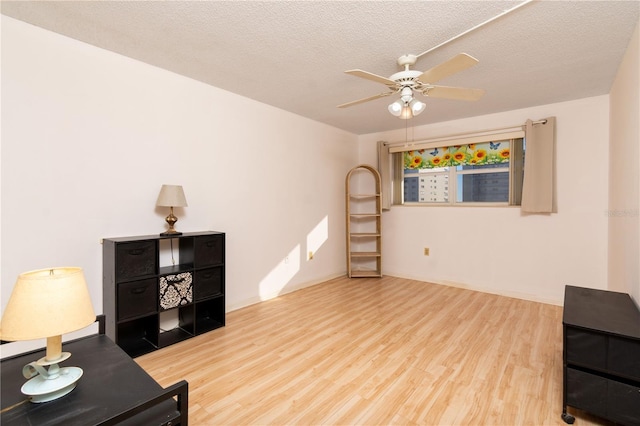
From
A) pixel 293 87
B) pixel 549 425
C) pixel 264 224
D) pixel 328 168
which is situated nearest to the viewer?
pixel 549 425

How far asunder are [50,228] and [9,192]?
12.9 inches

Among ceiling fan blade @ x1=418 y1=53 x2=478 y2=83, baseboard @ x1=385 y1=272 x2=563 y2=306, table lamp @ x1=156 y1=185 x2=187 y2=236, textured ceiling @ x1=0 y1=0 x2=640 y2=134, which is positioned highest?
textured ceiling @ x1=0 y1=0 x2=640 y2=134

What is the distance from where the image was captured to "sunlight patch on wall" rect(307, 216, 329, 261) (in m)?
4.48

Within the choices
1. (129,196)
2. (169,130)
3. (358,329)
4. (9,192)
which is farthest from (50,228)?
(358,329)

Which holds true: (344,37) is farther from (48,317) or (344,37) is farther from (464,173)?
(464,173)

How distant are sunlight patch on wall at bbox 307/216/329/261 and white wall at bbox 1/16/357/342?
19 centimetres

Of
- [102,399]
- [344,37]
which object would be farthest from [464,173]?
[102,399]

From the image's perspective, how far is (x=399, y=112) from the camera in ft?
7.42

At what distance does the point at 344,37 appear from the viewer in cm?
219

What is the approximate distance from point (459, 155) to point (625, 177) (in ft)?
6.82


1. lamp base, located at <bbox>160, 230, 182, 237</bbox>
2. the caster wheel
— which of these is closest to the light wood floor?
the caster wheel

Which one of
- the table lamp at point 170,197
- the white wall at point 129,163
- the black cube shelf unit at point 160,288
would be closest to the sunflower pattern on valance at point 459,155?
the white wall at point 129,163

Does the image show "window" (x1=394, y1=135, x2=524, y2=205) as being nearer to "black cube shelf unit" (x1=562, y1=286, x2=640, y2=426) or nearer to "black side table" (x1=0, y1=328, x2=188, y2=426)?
"black cube shelf unit" (x1=562, y1=286, x2=640, y2=426)

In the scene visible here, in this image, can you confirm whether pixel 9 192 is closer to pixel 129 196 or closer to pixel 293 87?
pixel 129 196
